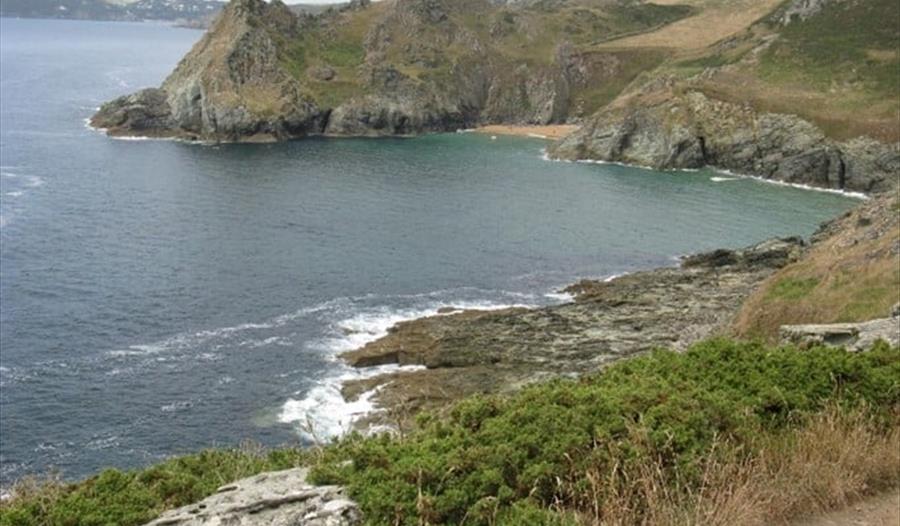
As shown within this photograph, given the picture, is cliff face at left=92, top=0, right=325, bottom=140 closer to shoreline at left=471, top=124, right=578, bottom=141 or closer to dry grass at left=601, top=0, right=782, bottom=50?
shoreline at left=471, top=124, right=578, bottom=141

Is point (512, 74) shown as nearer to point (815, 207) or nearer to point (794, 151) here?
point (794, 151)

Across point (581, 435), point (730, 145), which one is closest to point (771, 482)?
point (581, 435)

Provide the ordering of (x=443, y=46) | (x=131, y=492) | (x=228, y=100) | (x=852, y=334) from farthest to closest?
1. (x=443, y=46)
2. (x=228, y=100)
3. (x=852, y=334)
4. (x=131, y=492)

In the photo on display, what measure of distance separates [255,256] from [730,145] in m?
77.1

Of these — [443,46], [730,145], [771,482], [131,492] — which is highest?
[443,46]

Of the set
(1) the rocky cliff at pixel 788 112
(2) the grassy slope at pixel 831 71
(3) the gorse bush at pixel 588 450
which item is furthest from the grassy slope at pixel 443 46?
(3) the gorse bush at pixel 588 450

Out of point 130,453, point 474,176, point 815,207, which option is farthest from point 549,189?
point 130,453

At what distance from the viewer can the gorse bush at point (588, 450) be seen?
408 inches

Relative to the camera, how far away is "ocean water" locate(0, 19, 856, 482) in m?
43.1

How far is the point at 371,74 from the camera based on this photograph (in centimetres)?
15812

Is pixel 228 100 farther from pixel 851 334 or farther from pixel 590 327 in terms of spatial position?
pixel 851 334

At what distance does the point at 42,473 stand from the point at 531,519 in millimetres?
32578

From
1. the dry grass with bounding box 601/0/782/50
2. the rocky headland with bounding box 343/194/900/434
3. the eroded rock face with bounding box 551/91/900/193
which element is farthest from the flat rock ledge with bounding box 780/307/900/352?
the dry grass with bounding box 601/0/782/50

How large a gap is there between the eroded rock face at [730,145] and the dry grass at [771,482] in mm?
105686
